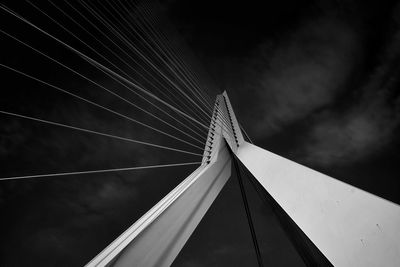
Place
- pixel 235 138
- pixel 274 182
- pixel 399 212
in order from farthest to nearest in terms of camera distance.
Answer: pixel 235 138, pixel 274 182, pixel 399 212

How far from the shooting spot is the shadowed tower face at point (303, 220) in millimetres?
1021

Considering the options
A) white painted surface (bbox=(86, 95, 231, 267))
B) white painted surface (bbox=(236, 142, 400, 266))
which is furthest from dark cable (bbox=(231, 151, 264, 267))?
white painted surface (bbox=(236, 142, 400, 266))

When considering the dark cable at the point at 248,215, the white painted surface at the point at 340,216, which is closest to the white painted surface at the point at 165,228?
the white painted surface at the point at 340,216

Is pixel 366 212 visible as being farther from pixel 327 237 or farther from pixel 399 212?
pixel 327 237

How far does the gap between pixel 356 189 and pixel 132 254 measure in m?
1.22

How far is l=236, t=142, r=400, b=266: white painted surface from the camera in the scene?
3.33ft

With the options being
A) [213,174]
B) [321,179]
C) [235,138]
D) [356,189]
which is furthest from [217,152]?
[356,189]

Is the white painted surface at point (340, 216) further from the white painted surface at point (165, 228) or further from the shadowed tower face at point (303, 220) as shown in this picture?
the white painted surface at point (165, 228)

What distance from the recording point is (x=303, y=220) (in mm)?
1501

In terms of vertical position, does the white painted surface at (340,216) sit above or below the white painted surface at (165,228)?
above

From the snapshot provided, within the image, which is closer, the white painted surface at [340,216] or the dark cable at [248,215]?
the white painted surface at [340,216]

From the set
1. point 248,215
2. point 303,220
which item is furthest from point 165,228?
point 248,215

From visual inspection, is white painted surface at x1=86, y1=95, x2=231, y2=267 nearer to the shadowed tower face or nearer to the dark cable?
the shadowed tower face

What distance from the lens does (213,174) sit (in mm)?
2568
